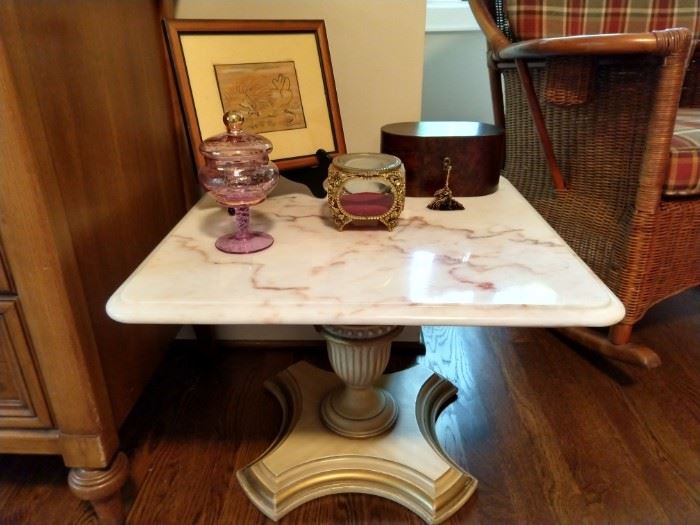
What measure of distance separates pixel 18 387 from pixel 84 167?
0.29 meters

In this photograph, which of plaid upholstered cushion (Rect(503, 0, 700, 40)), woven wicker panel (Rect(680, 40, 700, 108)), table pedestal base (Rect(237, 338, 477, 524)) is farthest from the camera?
woven wicker panel (Rect(680, 40, 700, 108))

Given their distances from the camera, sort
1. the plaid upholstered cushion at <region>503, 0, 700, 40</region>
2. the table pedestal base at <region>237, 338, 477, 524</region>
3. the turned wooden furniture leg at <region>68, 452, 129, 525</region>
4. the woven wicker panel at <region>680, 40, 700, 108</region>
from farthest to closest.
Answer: the woven wicker panel at <region>680, 40, 700, 108</region> → the plaid upholstered cushion at <region>503, 0, 700, 40</region> → the table pedestal base at <region>237, 338, 477, 524</region> → the turned wooden furniture leg at <region>68, 452, 129, 525</region>

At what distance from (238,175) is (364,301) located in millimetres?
257

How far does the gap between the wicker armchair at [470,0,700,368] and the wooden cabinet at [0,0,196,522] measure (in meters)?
0.70

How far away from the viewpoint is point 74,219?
66 centimetres

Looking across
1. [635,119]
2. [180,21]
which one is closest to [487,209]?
[635,119]

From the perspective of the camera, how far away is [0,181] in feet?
1.84

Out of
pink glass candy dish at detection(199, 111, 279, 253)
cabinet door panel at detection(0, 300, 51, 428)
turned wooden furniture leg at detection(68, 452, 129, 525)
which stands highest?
pink glass candy dish at detection(199, 111, 279, 253)

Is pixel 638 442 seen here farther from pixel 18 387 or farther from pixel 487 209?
pixel 18 387

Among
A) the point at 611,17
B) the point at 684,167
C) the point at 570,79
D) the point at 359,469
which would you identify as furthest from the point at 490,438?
the point at 611,17

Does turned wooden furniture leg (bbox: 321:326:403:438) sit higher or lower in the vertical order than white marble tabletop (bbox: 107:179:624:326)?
lower

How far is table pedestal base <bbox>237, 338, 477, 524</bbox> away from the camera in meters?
0.81

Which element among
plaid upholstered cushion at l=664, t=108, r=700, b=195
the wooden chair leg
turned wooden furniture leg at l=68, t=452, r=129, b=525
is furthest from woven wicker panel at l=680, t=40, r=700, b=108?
turned wooden furniture leg at l=68, t=452, r=129, b=525

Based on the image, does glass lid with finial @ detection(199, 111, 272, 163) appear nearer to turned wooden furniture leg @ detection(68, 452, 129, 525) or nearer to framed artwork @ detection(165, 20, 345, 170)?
framed artwork @ detection(165, 20, 345, 170)
